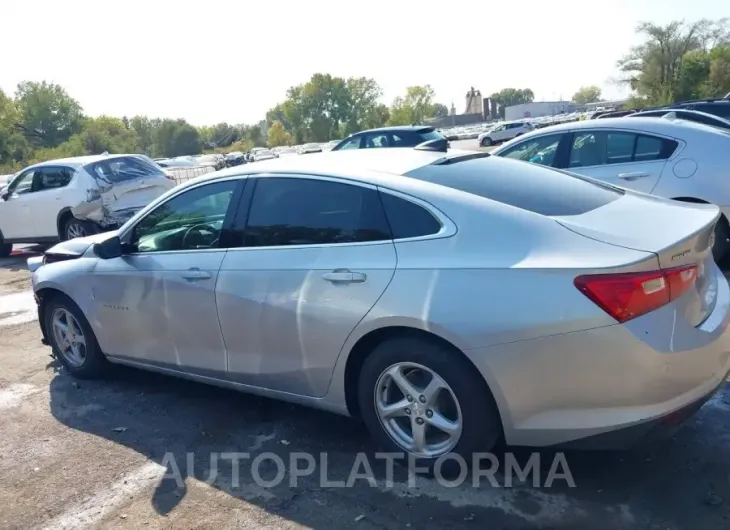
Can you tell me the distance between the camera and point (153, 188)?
35.6 ft

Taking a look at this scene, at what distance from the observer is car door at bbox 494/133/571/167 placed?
A: 273 inches

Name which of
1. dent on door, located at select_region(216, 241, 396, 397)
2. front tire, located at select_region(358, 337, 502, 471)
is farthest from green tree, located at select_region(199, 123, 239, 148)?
front tire, located at select_region(358, 337, 502, 471)

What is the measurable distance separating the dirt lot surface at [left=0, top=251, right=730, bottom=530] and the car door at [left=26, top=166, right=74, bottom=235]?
275 inches

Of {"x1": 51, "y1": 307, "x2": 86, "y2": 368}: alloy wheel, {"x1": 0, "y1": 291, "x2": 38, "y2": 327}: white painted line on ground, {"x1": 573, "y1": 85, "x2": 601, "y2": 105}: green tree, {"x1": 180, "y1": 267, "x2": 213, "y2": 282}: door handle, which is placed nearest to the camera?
{"x1": 180, "y1": 267, "x2": 213, "y2": 282}: door handle

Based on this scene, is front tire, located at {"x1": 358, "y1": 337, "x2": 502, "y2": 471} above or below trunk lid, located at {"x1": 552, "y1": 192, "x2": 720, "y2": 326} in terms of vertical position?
below

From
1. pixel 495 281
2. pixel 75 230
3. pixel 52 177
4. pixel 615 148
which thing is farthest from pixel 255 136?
pixel 495 281

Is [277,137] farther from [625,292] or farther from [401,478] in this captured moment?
[625,292]

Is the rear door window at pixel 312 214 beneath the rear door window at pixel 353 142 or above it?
above

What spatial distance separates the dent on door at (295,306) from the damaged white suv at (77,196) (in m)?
7.23

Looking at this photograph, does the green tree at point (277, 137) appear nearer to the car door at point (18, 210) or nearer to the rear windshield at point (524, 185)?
the car door at point (18, 210)

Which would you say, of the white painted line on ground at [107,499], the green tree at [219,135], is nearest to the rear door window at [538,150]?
the white painted line on ground at [107,499]

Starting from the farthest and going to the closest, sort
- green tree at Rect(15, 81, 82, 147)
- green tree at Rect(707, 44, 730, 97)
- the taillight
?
1. green tree at Rect(15, 81, 82, 147)
2. green tree at Rect(707, 44, 730, 97)
3. the taillight

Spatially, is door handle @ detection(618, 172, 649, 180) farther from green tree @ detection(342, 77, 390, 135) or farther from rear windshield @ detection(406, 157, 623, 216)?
green tree @ detection(342, 77, 390, 135)

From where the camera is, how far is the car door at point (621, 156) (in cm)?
629
